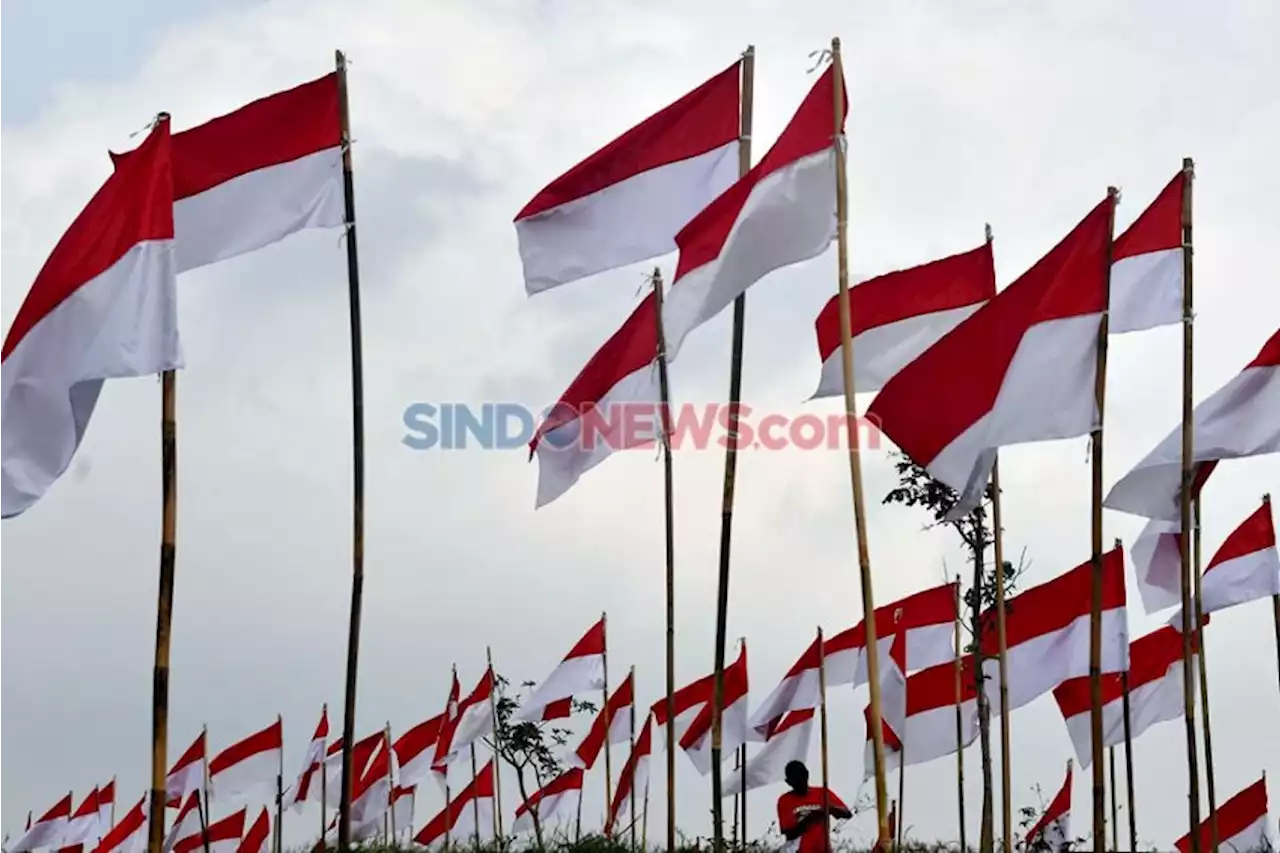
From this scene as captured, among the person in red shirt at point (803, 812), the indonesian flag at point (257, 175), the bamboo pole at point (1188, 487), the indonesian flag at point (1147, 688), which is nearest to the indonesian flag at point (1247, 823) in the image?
the indonesian flag at point (1147, 688)

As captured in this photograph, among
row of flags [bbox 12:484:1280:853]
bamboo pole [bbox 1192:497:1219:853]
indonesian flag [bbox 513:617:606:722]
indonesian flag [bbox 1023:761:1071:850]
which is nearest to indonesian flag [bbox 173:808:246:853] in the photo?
row of flags [bbox 12:484:1280:853]

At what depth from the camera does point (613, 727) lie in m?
36.6

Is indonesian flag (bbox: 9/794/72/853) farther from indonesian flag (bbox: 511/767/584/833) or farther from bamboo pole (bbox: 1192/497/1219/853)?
bamboo pole (bbox: 1192/497/1219/853)

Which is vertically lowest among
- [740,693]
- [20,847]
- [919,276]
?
[20,847]

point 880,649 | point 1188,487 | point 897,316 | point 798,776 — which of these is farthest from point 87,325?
point 880,649

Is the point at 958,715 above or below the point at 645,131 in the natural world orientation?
below

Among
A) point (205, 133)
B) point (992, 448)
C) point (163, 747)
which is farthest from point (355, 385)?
point (992, 448)

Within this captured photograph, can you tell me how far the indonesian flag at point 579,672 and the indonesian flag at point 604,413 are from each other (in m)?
12.4

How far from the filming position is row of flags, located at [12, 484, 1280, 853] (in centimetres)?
2298

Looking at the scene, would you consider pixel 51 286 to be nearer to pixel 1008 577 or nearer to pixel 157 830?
pixel 157 830

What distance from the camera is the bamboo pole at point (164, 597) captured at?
47.0ft

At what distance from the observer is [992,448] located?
14.5 m

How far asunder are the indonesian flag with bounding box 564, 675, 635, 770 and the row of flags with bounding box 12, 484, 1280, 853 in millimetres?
34

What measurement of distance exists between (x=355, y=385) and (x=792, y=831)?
17.7ft
